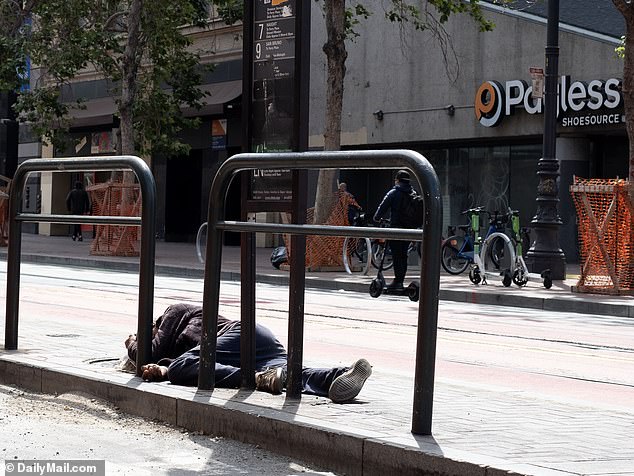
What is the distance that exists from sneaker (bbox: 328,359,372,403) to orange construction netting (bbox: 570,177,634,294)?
41.4 feet

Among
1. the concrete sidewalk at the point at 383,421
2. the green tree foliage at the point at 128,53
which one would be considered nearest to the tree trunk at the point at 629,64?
the concrete sidewalk at the point at 383,421

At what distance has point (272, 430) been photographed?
20.8 ft

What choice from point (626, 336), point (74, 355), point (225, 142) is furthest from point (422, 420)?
point (225, 142)

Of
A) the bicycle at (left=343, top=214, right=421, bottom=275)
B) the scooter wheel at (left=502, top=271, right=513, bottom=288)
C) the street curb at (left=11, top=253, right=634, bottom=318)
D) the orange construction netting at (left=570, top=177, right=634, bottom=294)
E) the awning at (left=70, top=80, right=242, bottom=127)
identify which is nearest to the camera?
the street curb at (left=11, top=253, right=634, bottom=318)

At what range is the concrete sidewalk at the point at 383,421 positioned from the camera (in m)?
5.45

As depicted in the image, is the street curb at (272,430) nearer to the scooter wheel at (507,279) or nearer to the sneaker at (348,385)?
the sneaker at (348,385)

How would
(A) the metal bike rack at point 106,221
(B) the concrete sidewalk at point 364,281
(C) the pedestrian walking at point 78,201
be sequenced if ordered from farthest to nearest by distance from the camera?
1. (C) the pedestrian walking at point 78,201
2. (B) the concrete sidewalk at point 364,281
3. (A) the metal bike rack at point 106,221

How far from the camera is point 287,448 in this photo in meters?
6.24

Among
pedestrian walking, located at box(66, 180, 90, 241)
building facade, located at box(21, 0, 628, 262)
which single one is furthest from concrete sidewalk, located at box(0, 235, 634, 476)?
pedestrian walking, located at box(66, 180, 90, 241)

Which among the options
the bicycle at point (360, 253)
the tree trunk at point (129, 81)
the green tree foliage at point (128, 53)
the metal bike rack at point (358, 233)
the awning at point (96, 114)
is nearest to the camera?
the metal bike rack at point (358, 233)

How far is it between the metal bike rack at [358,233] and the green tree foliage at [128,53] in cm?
2179

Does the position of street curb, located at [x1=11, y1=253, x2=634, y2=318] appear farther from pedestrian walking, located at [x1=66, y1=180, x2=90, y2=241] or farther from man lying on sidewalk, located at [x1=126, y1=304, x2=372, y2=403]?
pedestrian walking, located at [x1=66, y1=180, x2=90, y2=241]

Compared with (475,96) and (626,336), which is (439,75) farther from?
(626,336)

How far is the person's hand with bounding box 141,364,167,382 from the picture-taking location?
25.0 ft
